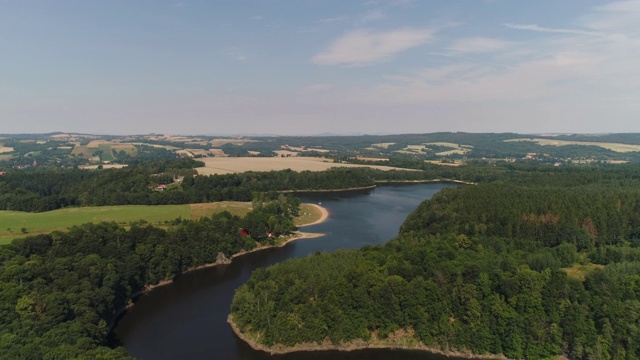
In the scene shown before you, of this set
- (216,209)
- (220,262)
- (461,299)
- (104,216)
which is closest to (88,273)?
(220,262)

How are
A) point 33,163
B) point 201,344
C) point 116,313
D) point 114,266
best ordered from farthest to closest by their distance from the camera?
point 33,163 → point 114,266 → point 116,313 → point 201,344

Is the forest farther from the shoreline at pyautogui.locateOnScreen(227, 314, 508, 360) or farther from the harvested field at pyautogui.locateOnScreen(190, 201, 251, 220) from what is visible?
the harvested field at pyautogui.locateOnScreen(190, 201, 251, 220)

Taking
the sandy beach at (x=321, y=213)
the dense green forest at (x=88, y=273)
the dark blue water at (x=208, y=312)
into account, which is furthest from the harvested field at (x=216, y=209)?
the dark blue water at (x=208, y=312)

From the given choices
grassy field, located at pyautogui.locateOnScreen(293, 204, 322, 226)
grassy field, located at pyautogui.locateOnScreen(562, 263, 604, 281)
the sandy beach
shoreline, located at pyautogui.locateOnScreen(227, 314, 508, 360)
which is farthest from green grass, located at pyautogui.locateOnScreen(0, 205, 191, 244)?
grassy field, located at pyautogui.locateOnScreen(562, 263, 604, 281)

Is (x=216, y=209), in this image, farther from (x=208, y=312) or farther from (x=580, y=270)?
(x=580, y=270)

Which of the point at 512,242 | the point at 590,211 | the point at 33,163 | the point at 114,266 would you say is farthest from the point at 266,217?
the point at 33,163

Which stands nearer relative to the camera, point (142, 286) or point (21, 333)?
point (21, 333)

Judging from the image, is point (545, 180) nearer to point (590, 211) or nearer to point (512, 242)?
point (590, 211)

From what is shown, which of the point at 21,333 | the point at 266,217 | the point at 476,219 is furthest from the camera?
the point at 266,217
